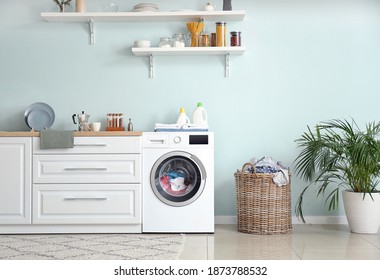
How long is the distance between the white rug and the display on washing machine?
0.96 feet

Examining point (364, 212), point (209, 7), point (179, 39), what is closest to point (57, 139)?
point (179, 39)

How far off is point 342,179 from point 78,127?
230cm

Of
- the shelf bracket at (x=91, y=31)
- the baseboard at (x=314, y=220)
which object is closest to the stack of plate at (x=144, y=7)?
the shelf bracket at (x=91, y=31)

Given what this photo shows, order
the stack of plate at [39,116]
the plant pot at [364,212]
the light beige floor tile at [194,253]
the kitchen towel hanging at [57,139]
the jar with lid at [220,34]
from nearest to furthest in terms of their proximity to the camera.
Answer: the light beige floor tile at [194,253] < the kitchen towel hanging at [57,139] < the plant pot at [364,212] < the jar with lid at [220,34] < the stack of plate at [39,116]

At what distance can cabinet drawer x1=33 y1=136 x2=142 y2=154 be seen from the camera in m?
4.68

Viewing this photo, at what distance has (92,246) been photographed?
13.6 ft

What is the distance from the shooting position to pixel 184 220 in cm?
470

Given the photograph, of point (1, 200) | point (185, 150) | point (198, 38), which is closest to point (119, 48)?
A: point (198, 38)

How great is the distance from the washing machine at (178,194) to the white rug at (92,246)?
0.12m

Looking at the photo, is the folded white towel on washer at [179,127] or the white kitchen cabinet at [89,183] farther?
the folded white towel on washer at [179,127]

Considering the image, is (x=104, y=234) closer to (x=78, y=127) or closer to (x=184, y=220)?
(x=184, y=220)

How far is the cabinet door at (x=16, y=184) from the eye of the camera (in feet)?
15.3

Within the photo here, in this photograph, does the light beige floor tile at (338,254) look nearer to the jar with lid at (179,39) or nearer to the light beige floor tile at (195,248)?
the light beige floor tile at (195,248)

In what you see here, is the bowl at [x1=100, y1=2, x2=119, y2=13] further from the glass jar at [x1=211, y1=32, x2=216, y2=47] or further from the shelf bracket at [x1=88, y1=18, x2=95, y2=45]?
the glass jar at [x1=211, y1=32, x2=216, y2=47]
